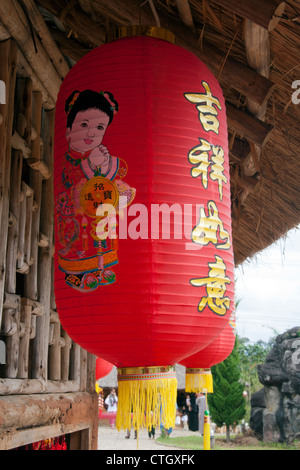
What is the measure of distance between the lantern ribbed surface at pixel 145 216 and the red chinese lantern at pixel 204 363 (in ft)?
4.32

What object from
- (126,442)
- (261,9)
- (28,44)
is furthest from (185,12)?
(126,442)

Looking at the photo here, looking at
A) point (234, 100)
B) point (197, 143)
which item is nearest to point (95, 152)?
point (197, 143)

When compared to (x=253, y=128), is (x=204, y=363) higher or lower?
lower

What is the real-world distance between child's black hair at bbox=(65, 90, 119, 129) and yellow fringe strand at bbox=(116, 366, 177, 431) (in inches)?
38.4

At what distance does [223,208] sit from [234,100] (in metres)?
1.50

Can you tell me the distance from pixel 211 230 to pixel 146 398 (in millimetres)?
661

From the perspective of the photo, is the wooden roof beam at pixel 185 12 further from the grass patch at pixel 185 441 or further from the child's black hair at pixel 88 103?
the grass patch at pixel 185 441

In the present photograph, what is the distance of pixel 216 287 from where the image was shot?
1.88 meters

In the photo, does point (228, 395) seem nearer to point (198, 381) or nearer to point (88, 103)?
point (198, 381)

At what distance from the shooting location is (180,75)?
2043mm

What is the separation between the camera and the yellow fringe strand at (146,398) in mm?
1763

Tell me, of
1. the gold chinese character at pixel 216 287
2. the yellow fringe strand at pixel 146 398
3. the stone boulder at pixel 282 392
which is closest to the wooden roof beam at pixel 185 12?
the gold chinese character at pixel 216 287

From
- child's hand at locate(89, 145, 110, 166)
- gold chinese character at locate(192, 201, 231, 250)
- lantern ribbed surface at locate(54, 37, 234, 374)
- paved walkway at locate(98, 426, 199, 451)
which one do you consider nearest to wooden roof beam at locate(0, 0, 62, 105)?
lantern ribbed surface at locate(54, 37, 234, 374)

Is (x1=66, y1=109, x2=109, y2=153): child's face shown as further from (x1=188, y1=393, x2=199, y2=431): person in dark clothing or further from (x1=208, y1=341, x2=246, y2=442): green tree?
(x1=188, y1=393, x2=199, y2=431): person in dark clothing
